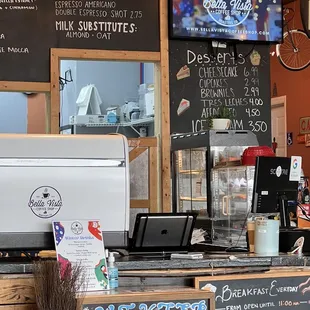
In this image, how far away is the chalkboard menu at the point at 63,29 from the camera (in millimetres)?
5750

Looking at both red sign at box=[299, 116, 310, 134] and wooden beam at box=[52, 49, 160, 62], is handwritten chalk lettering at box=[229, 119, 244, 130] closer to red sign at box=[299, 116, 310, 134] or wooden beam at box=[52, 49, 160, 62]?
Result: wooden beam at box=[52, 49, 160, 62]

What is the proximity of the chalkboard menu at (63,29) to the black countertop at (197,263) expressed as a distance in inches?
124

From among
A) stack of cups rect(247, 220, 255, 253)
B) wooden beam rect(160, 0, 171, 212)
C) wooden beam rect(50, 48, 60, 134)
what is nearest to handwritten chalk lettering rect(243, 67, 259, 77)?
wooden beam rect(160, 0, 171, 212)

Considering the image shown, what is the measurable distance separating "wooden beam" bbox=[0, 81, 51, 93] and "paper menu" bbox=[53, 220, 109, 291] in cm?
318

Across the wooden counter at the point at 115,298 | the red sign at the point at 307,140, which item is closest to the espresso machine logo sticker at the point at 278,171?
the wooden counter at the point at 115,298

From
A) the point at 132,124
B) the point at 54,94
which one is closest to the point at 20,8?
the point at 54,94

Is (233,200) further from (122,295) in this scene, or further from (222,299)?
(122,295)

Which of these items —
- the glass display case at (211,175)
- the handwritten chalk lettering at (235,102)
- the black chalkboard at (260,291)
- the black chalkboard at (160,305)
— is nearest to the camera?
the black chalkboard at (160,305)

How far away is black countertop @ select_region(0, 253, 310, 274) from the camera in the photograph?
8.84 ft

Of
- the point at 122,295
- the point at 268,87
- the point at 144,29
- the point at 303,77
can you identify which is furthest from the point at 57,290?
the point at 303,77

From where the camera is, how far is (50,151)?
109 inches

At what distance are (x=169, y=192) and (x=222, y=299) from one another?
307 centimetres

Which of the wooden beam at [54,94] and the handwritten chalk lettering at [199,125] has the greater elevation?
the wooden beam at [54,94]

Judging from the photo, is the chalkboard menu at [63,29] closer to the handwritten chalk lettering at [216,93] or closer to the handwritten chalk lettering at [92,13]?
the handwritten chalk lettering at [92,13]
